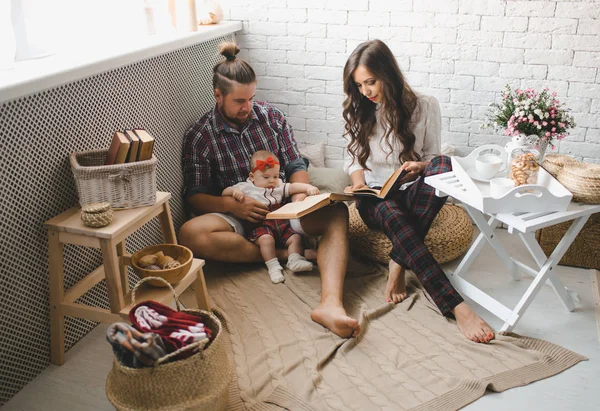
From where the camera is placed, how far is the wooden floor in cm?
195

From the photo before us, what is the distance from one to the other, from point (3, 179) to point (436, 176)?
156cm

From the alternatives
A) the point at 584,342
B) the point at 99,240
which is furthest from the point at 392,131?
the point at 99,240

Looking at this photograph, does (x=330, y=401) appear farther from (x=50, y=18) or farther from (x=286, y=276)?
(x=50, y=18)

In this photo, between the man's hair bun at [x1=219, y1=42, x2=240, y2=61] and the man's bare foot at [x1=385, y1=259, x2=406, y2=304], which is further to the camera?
the man's hair bun at [x1=219, y1=42, x2=240, y2=61]

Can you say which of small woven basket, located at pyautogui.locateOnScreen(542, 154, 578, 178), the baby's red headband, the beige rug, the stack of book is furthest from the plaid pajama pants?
the stack of book

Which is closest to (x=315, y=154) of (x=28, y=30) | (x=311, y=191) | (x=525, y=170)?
(x=311, y=191)

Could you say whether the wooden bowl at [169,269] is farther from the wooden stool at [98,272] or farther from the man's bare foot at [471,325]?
the man's bare foot at [471,325]

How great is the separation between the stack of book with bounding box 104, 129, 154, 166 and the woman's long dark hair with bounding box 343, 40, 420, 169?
976mm

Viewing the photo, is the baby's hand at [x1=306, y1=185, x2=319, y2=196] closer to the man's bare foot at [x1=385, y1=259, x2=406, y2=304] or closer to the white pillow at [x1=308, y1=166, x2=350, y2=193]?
the white pillow at [x1=308, y1=166, x2=350, y2=193]

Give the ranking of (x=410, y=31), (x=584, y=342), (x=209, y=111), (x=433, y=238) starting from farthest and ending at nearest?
(x=410, y=31) < (x=209, y=111) < (x=433, y=238) < (x=584, y=342)

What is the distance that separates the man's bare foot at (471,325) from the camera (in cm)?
222

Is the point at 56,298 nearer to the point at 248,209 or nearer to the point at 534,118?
the point at 248,209

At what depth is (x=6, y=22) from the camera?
6.90 feet

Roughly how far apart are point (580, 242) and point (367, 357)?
1254 millimetres
